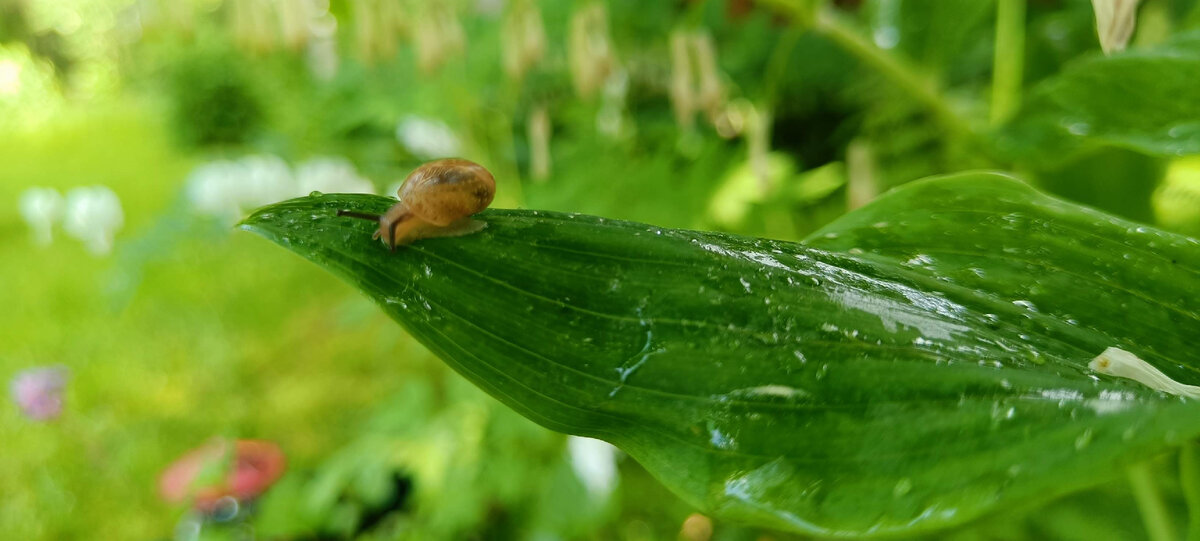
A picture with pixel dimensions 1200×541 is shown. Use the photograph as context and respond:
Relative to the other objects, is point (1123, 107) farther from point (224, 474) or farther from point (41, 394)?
point (41, 394)

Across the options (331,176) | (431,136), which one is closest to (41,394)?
(331,176)

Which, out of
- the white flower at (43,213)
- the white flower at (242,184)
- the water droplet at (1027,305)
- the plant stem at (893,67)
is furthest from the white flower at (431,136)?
the white flower at (43,213)

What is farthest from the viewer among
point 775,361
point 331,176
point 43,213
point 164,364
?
point 43,213

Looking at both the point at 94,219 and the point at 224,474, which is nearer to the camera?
the point at 224,474

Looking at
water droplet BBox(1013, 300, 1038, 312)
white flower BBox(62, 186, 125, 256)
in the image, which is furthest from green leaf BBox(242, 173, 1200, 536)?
white flower BBox(62, 186, 125, 256)

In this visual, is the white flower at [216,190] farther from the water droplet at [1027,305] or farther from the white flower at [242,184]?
the water droplet at [1027,305]

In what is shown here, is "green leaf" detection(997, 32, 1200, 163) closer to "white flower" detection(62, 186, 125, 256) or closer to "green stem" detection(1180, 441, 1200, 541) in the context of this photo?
"green stem" detection(1180, 441, 1200, 541)
